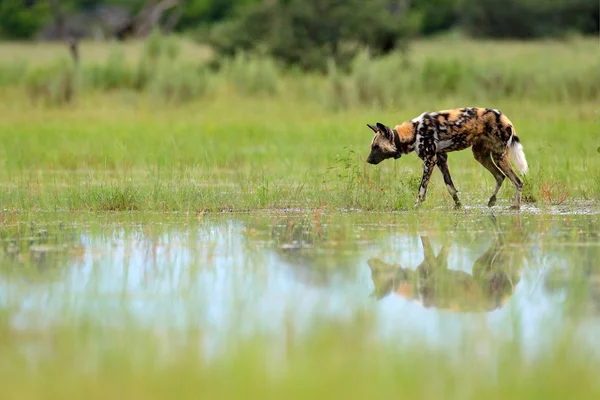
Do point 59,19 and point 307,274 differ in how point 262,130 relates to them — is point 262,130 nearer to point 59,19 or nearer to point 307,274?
point 307,274

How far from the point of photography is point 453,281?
7324 millimetres

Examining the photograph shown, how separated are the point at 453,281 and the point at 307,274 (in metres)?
0.96

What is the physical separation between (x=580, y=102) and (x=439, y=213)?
43.3 ft

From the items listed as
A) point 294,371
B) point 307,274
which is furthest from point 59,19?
point 294,371

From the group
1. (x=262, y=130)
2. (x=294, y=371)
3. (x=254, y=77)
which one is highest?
(x=254, y=77)

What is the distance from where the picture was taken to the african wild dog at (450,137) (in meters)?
11.7

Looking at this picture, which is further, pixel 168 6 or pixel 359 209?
pixel 168 6

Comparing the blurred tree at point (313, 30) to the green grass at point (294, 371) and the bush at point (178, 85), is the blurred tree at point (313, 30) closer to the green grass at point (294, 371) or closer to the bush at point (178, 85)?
the bush at point (178, 85)

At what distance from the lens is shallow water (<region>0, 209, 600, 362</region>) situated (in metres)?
6.07

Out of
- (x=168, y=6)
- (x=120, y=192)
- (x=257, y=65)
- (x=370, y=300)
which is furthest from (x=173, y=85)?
(x=168, y=6)

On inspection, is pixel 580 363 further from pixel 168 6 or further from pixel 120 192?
pixel 168 6

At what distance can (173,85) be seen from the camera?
2409 centimetres

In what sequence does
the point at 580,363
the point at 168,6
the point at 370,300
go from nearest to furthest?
the point at 580,363 < the point at 370,300 < the point at 168,6

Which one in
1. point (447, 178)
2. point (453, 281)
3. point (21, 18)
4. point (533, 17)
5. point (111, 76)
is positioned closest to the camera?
point (453, 281)
